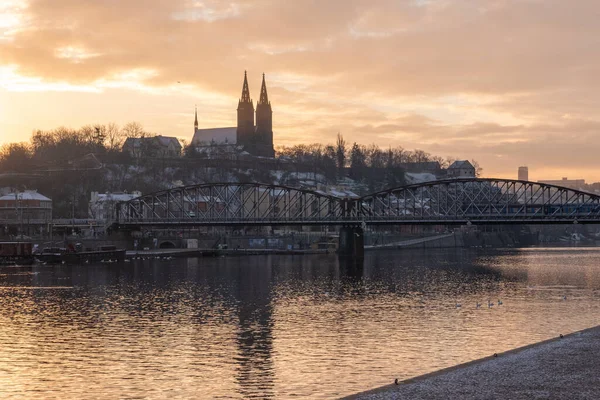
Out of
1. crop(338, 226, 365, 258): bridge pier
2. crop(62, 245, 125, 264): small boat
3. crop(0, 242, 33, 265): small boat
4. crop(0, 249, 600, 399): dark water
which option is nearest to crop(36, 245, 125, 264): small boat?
crop(62, 245, 125, 264): small boat

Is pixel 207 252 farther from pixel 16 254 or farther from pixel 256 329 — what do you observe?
pixel 256 329

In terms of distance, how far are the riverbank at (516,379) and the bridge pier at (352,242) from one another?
390 feet

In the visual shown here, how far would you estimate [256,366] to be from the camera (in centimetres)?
3991

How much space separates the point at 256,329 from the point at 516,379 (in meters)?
24.1

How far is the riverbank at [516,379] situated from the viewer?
93.1 feet

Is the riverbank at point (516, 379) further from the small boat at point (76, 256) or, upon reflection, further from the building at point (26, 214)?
the building at point (26, 214)

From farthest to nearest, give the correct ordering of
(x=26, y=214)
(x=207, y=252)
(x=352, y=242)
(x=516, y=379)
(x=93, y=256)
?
(x=26, y=214)
(x=207, y=252)
(x=352, y=242)
(x=93, y=256)
(x=516, y=379)

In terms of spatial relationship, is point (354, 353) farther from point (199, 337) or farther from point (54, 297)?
point (54, 297)

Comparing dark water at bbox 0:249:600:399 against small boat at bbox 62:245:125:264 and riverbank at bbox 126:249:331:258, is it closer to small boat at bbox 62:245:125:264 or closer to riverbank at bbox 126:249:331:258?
small boat at bbox 62:245:125:264

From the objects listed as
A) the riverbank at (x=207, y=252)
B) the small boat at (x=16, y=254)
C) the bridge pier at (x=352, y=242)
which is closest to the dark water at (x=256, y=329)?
the small boat at (x=16, y=254)

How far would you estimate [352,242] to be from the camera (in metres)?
158

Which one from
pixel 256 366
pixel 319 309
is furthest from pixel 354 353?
pixel 319 309

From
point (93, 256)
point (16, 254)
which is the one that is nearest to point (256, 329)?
point (16, 254)

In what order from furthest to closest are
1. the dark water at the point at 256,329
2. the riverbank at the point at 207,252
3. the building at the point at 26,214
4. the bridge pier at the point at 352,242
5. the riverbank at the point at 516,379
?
the building at the point at 26,214
the bridge pier at the point at 352,242
the riverbank at the point at 207,252
the dark water at the point at 256,329
the riverbank at the point at 516,379
